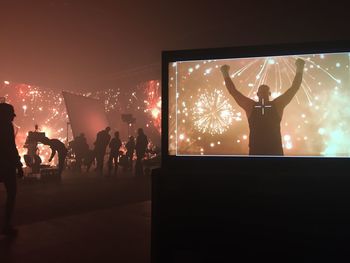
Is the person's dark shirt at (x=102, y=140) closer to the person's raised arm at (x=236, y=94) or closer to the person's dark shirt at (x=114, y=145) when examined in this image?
the person's dark shirt at (x=114, y=145)

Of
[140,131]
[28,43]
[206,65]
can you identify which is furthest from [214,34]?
[206,65]

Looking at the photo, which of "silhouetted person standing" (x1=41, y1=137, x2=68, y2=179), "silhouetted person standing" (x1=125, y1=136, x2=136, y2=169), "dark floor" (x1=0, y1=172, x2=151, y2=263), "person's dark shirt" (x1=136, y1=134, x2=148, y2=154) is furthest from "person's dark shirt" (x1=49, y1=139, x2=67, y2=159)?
"silhouetted person standing" (x1=125, y1=136, x2=136, y2=169)

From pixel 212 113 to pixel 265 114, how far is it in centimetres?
41

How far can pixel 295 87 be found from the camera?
7.79ft

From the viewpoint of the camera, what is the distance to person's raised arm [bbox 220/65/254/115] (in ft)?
8.09

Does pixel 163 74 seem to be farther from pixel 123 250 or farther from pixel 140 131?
pixel 140 131

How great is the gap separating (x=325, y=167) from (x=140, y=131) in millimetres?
7917

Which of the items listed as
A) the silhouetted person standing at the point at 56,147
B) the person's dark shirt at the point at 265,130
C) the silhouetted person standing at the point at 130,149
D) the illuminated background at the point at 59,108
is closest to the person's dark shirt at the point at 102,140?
the silhouetted person standing at the point at 130,149

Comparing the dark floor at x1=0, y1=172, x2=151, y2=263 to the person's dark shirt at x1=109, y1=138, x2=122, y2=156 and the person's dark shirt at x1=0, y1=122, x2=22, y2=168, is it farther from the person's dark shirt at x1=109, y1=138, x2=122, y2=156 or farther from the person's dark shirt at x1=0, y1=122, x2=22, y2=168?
the person's dark shirt at x1=109, y1=138, x2=122, y2=156

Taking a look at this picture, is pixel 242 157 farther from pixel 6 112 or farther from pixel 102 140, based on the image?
pixel 102 140

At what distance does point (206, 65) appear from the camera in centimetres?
255

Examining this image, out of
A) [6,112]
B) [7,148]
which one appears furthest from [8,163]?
[6,112]

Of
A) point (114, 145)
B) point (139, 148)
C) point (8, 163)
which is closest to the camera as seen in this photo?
point (8, 163)

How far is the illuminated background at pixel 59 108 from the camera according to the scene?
15109mm
